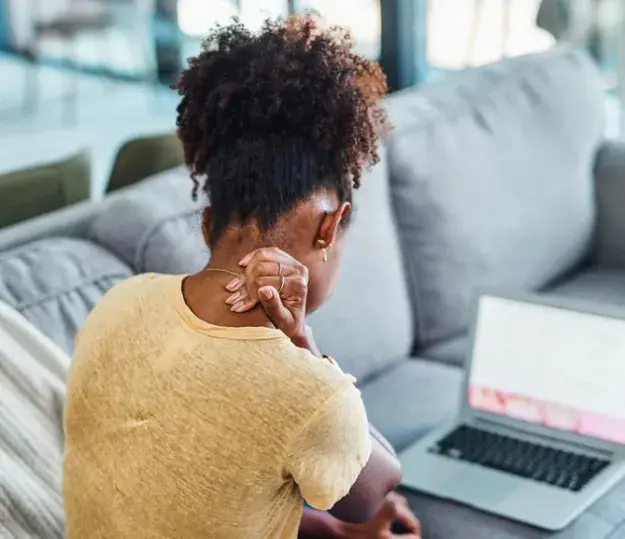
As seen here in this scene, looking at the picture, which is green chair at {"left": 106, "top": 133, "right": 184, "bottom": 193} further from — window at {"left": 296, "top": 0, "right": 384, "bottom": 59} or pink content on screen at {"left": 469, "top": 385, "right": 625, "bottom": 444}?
window at {"left": 296, "top": 0, "right": 384, "bottom": 59}

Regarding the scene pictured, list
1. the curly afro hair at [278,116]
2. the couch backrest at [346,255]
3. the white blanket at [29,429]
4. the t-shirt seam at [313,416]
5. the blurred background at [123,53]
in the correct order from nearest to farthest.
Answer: the t-shirt seam at [313,416] → the curly afro hair at [278,116] → the white blanket at [29,429] → the couch backrest at [346,255] → the blurred background at [123,53]

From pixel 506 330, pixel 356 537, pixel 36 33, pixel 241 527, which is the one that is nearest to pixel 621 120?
pixel 506 330

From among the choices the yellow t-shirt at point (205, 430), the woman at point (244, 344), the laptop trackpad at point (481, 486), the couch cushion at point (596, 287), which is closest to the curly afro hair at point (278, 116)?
the woman at point (244, 344)

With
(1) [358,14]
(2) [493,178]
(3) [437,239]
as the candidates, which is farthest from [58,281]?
(1) [358,14]

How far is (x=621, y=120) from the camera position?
320 centimetres

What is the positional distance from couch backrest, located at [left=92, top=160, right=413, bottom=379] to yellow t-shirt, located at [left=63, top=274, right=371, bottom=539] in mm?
466

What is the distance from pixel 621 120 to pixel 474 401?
1.73m

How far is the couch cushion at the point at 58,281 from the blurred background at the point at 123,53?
181 cm

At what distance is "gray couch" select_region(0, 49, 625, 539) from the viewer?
154cm

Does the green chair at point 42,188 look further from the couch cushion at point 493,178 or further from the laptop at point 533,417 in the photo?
the laptop at point 533,417

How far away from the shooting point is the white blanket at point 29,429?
1304mm

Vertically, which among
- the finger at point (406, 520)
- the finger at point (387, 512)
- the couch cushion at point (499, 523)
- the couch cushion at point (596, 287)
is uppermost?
the finger at point (387, 512)

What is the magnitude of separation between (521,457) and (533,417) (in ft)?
0.33

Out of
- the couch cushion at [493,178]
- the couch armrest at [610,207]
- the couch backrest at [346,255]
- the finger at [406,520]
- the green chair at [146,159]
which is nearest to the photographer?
the finger at [406,520]
